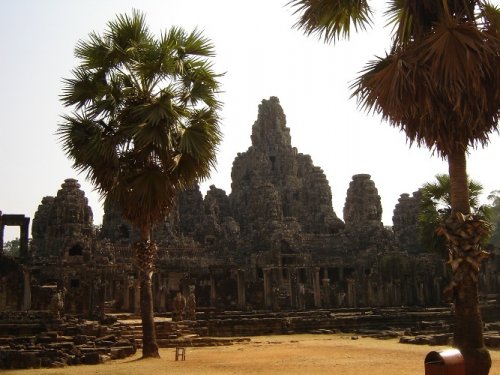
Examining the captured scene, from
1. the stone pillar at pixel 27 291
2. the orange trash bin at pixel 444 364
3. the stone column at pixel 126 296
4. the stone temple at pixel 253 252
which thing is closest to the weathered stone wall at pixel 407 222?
the stone temple at pixel 253 252

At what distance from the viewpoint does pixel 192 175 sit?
15711mm

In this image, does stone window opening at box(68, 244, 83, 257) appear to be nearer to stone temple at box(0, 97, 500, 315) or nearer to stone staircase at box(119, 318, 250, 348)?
stone temple at box(0, 97, 500, 315)

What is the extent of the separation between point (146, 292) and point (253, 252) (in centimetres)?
3337

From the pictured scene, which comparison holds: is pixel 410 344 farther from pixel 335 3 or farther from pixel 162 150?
pixel 335 3

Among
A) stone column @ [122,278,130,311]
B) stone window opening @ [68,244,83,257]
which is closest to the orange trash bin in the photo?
stone column @ [122,278,130,311]

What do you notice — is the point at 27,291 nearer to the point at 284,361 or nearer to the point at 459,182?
the point at 284,361

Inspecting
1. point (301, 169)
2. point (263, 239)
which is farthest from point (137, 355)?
point (301, 169)

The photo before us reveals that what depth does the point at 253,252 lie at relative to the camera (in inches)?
1944

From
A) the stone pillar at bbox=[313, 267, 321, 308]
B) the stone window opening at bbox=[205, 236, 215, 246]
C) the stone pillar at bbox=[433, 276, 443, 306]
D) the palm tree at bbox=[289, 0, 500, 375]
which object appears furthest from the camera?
the stone window opening at bbox=[205, 236, 215, 246]

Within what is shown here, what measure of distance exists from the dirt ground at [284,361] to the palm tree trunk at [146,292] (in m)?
0.50

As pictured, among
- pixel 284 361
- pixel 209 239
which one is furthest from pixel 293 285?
pixel 284 361

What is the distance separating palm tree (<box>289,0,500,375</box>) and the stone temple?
2198cm

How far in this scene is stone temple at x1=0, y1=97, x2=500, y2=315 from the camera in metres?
37.7

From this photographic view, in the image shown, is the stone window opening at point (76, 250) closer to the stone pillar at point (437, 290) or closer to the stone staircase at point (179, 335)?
the stone staircase at point (179, 335)
